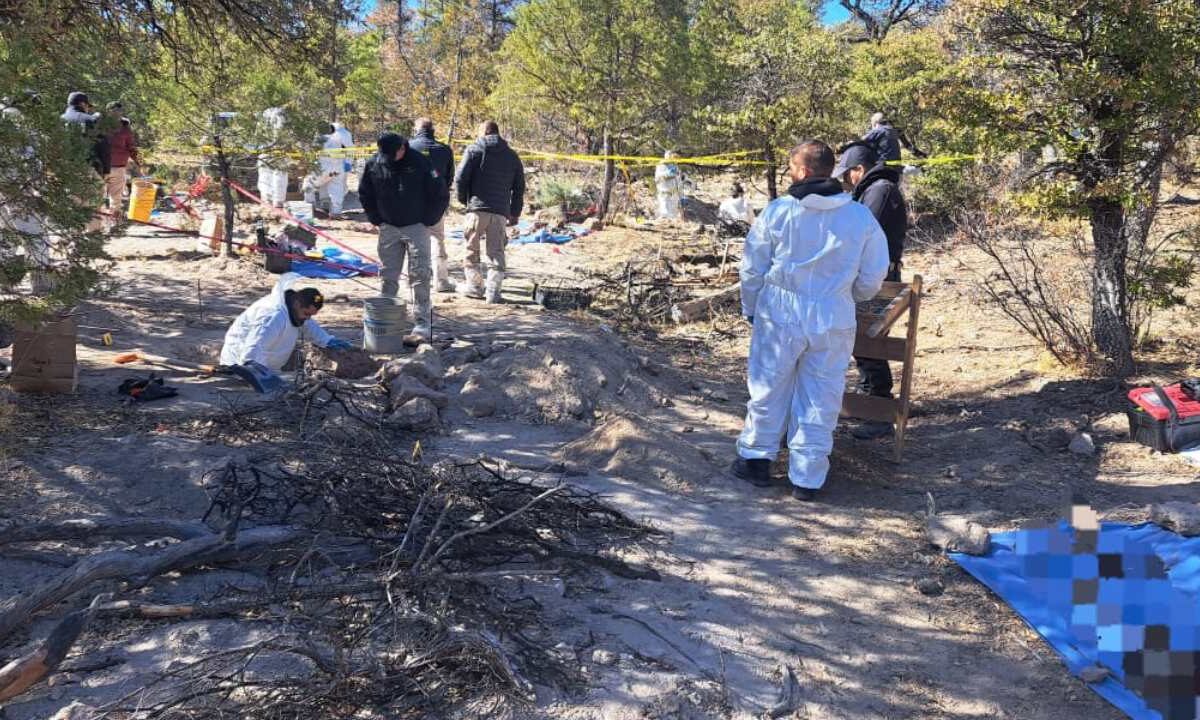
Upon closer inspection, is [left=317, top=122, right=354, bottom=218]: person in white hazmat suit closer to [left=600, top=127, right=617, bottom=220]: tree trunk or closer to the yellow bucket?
the yellow bucket

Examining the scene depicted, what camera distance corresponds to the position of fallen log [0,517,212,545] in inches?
160

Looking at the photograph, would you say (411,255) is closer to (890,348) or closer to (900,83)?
(890,348)

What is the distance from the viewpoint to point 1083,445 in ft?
19.6

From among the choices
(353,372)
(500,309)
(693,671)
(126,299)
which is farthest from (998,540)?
(126,299)

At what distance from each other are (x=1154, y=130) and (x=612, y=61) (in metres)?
10.1

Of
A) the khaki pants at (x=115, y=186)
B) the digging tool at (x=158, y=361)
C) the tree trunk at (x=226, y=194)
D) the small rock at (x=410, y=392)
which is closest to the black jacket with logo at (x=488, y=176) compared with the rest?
the tree trunk at (x=226, y=194)

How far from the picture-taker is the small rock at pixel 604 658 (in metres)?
3.61

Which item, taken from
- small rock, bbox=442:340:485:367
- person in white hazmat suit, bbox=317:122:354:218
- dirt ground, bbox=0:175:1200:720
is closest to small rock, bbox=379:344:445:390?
small rock, bbox=442:340:485:367

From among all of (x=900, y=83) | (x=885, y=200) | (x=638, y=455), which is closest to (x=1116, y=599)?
(x=638, y=455)

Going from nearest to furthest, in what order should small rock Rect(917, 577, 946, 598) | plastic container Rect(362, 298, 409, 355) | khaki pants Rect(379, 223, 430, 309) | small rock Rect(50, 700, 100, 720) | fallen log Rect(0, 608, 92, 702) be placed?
fallen log Rect(0, 608, 92, 702) < small rock Rect(50, 700, 100, 720) < small rock Rect(917, 577, 946, 598) < plastic container Rect(362, 298, 409, 355) < khaki pants Rect(379, 223, 430, 309)

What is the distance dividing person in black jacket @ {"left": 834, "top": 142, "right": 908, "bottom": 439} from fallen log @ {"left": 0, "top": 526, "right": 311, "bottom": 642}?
393cm

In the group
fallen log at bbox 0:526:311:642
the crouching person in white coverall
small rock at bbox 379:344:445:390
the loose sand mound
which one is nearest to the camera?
fallen log at bbox 0:526:311:642

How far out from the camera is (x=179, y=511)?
4707mm

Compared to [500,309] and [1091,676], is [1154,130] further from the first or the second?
[500,309]
